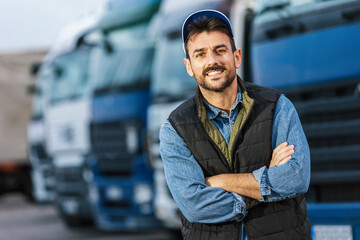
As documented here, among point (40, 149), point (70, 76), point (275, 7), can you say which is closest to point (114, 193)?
point (70, 76)

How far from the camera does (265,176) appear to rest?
7.82 ft

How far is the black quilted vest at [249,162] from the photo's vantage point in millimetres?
2342

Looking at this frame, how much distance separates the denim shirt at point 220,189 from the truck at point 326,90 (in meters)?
1.64

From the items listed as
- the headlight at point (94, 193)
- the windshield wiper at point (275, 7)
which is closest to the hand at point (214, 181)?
the windshield wiper at point (275, 7)

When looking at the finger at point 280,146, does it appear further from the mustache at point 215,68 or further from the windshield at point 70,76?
the windshield at point 70,76

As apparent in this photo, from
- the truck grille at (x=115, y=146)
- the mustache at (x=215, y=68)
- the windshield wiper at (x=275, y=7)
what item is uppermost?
the windshield wiper at (x=275, y=7)

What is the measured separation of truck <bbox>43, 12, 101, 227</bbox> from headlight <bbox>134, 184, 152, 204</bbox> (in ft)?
4.28

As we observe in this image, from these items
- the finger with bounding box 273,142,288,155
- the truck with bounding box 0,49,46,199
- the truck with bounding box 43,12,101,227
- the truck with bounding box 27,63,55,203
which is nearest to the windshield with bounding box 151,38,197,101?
the truck with bounding box 43,12,101,227

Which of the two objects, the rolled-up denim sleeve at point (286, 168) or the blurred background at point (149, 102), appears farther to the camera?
the blurred background at point (149, 102)

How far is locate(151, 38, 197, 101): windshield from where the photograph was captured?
20.2ft

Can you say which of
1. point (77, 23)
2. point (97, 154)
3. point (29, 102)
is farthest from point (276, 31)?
point (29, 102)

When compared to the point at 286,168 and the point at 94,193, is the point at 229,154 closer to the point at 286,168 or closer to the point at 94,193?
the point at 286,168

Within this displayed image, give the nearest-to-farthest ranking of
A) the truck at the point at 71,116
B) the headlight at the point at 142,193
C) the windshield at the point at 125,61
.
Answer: the headlight at the point at 142,193 → the windshield at the point at 125,61 → the truck at the point at 71,116

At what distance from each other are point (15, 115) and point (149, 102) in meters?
9.45
